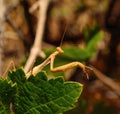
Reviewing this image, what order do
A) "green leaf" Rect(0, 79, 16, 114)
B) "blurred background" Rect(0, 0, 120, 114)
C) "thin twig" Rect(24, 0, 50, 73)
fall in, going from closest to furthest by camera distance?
"green leaf" Rect(0, 79, 16, 114)
"thin twig" Rect(24, 0, 50, 73)
"blurred background" Rect(0, 0, 120, 114)

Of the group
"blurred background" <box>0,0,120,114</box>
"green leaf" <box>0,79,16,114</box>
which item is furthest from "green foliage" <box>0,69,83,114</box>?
"blurred background" <box>0,0,120,114</box>

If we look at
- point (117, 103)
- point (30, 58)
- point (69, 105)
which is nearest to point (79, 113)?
point (30, 58)

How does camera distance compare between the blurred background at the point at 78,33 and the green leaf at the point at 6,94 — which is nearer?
the green leaf at the point at 6,94

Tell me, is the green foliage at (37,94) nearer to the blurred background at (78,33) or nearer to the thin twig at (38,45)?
the thin twig at (38,45)

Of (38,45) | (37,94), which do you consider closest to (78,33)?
(38,45)

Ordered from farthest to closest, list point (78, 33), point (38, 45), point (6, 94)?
point (78, 33), point (38, 45), point (6, 94)

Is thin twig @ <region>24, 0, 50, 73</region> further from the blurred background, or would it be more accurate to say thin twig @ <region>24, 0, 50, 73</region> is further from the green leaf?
the blurred background

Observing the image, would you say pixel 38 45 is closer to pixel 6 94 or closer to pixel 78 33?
pixel 6 94

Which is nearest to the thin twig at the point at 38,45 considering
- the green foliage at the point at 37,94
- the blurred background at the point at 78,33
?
the green foliage at the point at 37,94
